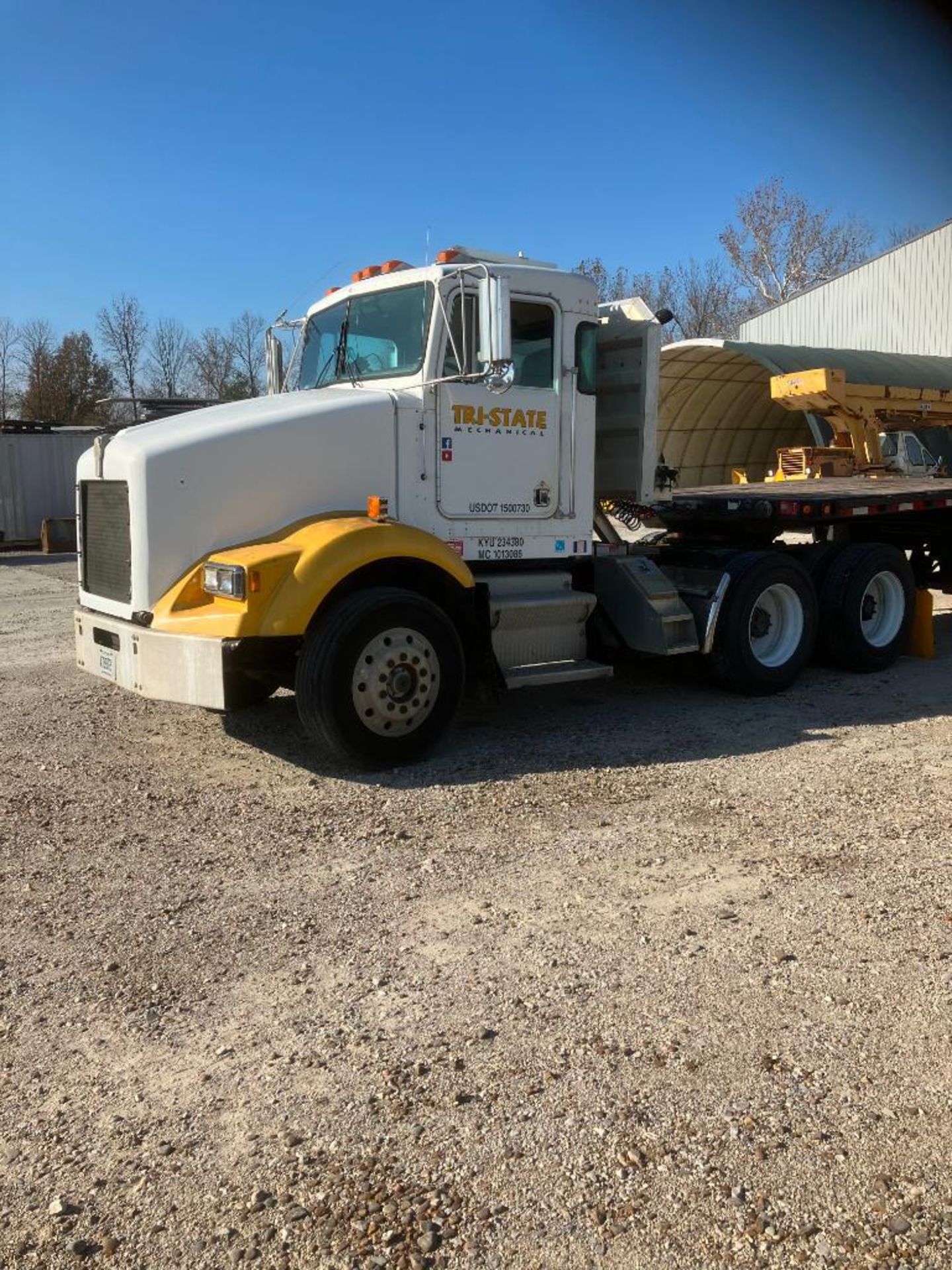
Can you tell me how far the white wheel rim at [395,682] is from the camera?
6012 millimetres

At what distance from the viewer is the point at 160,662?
579 centimetres

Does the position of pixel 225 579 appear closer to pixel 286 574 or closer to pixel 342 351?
pixel 286 574

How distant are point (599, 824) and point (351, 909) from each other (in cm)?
148

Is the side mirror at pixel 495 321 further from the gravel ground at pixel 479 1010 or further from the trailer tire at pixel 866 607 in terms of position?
the trailer tire at pixel 866 607

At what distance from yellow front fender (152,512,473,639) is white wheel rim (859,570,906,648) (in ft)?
15.6

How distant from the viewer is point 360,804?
5602 mm

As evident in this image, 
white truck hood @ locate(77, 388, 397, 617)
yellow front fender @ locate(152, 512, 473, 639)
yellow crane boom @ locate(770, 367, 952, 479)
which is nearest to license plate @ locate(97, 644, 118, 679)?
white truck hood @ locate(77, 388, 397, 617)

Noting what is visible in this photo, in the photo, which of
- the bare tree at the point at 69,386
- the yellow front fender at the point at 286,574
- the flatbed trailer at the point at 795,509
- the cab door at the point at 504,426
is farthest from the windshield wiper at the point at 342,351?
the bare tree at the point at 69,386

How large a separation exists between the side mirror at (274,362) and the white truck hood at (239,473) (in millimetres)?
1384

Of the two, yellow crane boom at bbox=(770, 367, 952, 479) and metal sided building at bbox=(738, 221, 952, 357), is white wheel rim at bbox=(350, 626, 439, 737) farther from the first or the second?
metal sided building at bbox=(738, 221, 952, 357)

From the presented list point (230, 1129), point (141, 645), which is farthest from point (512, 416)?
point (230, 1129)

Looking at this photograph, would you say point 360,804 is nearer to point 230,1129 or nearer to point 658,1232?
point 230,1129

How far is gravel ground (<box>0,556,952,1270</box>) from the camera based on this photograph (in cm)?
251

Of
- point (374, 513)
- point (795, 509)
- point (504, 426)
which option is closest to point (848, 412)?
point (795, 509)
